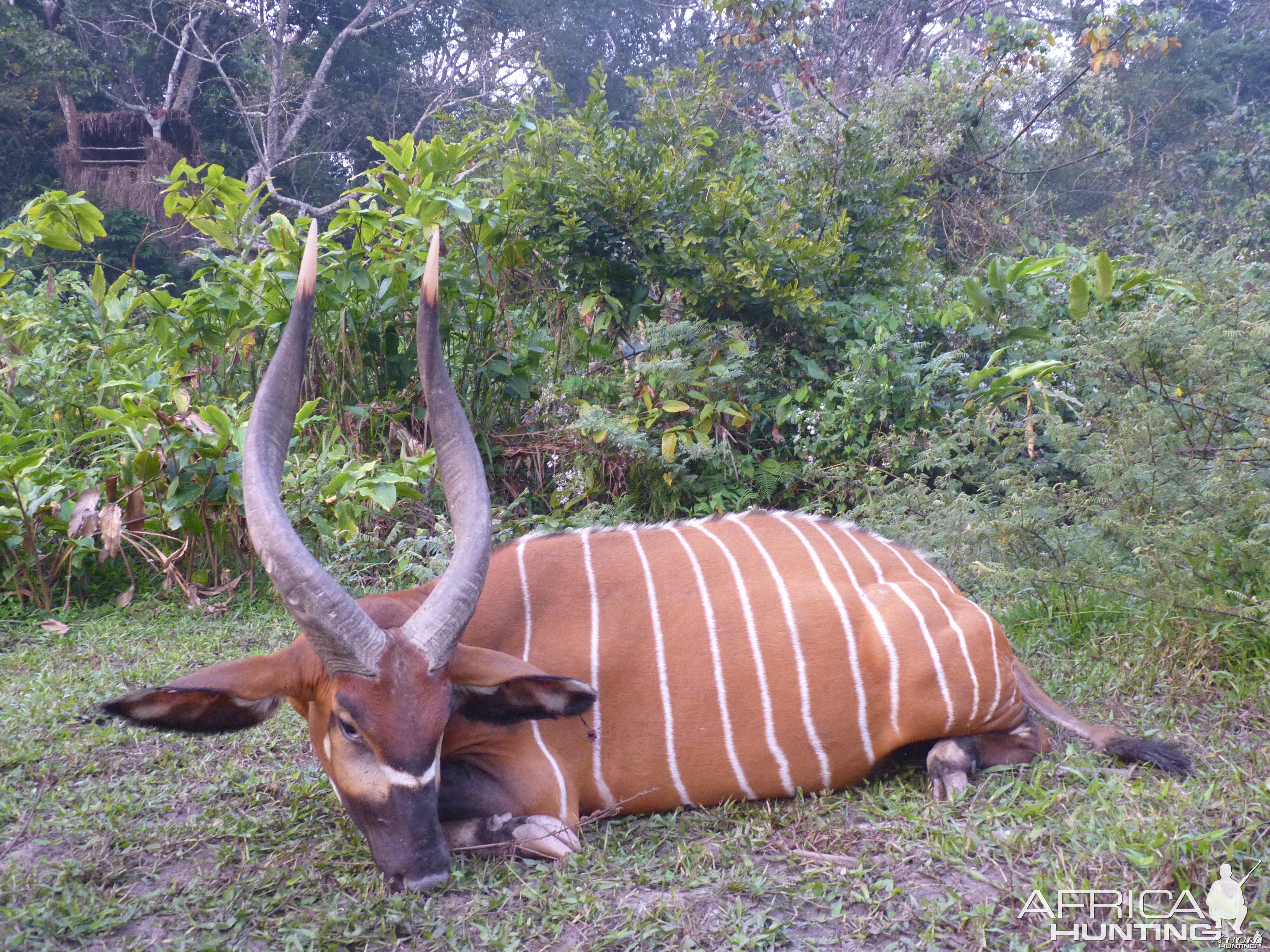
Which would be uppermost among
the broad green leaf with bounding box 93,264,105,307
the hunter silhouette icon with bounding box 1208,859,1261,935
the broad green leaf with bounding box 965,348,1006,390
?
the broad green leaf with bounding box 93,264,105,307

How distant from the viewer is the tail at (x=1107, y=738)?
8.91ft

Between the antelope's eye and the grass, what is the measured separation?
35 centimetres

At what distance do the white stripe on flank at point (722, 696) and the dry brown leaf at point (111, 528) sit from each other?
3.21 metres

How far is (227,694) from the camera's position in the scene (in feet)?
7.52

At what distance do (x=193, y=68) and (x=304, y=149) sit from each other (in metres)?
2.57

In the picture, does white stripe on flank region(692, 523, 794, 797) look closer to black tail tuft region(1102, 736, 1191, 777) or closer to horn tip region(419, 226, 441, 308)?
black tail tuft region(1102, 736, 1191, 777)

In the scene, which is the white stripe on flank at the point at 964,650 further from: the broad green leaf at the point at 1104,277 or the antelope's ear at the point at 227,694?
the broad green leaf at the point at 1104,277

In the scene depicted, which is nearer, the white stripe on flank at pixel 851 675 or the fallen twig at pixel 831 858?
the fallen twig at pixel 831 858

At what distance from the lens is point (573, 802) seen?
2566mm

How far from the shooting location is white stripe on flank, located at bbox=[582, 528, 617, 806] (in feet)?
8.66

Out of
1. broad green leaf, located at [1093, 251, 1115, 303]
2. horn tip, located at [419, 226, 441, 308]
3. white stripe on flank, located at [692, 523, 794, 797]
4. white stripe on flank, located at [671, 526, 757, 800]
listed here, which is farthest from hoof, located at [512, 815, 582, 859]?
broad green leaf, located at [1093, 251, 1115, 303]

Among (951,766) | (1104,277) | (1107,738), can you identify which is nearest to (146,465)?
(951,766)

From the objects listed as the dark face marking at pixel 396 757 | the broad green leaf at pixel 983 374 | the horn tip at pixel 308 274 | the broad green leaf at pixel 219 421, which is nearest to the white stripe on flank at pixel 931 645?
the dark face marking at pixel 396 757

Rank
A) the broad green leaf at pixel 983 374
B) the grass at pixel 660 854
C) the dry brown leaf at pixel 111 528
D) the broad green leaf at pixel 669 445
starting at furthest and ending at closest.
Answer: the broad green leaf at pixel 669 445
the broad green leaf at pixel 983 374
the dry brown leaf at pixel 111 528
the grass at pixel 660 854
